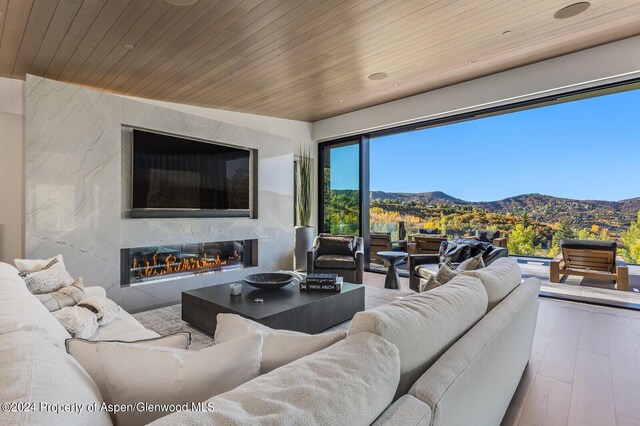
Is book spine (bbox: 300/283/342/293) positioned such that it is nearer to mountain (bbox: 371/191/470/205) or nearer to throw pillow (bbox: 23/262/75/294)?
throw pillow (bbox: 23/262/75/294)

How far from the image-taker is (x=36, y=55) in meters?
3.33

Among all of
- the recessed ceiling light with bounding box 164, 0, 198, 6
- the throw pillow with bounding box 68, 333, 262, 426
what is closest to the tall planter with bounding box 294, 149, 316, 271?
the recessed ceiling light with bounding box 164, 0, 198, 6

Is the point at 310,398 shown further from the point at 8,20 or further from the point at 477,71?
the point at 477,71

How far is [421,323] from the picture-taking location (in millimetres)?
1096

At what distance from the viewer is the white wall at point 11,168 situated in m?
3.86

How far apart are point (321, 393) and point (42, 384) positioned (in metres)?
0.54

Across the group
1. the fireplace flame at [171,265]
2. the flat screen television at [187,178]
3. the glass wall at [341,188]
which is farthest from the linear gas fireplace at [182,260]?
the glass wall at [341,188]

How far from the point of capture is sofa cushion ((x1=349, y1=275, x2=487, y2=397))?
0.98 meters

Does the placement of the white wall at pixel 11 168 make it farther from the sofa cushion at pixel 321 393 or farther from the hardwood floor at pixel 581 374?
the hardwood floor at pixel 581 374

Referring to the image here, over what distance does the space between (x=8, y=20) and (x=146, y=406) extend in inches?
142

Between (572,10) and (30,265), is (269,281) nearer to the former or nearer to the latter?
(30,265)

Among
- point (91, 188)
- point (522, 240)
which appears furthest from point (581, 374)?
point (522, 240)

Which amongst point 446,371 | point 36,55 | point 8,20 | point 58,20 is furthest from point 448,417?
point 36,55

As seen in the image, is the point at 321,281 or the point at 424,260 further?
the point at 424,260
